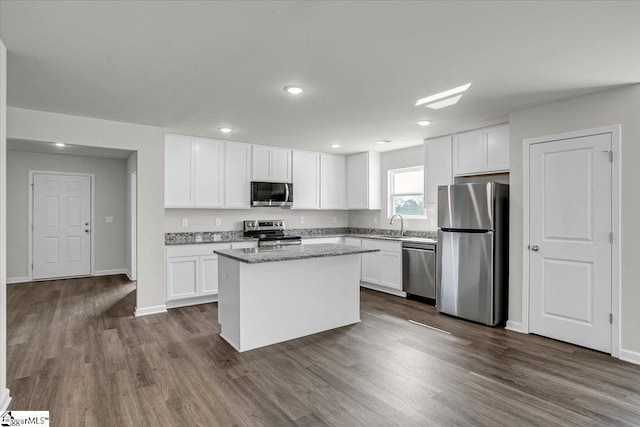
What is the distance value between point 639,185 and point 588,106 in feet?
2.79

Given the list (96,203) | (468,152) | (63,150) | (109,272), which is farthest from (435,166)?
(109,272)

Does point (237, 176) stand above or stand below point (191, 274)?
above

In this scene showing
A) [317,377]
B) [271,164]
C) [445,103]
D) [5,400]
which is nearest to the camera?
[5,400]

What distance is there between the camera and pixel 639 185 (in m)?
3.06

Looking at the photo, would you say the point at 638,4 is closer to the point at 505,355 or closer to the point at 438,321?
the point at 505,355

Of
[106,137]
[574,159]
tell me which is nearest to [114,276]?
[106,137]

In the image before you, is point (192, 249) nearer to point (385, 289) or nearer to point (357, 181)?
point (385, 289)

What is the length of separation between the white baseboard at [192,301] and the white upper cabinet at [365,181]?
299 cm

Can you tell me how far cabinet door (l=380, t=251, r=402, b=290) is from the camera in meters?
5.41

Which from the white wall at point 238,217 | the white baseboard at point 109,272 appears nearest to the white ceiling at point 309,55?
the white wall at point 238,217

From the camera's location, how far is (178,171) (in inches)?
198

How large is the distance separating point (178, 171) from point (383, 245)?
10.8 ft

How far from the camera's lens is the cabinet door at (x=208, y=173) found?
17.0ft

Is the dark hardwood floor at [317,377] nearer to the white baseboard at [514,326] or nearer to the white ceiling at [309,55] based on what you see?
the white baseboard at [514,326]
